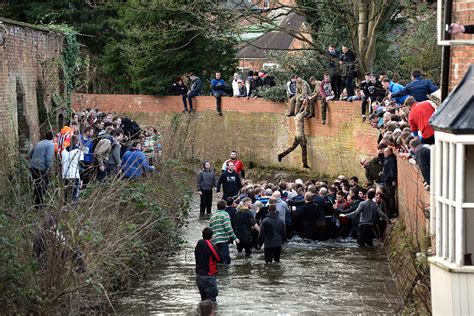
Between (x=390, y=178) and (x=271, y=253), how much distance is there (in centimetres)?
414

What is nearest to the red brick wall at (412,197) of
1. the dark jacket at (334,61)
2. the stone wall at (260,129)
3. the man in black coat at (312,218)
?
the man in black coat at (312,218)

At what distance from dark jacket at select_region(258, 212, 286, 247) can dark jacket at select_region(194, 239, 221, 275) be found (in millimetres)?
4425

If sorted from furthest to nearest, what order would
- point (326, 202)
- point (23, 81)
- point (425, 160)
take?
point (326, 202) → point (23, 81) → point (425, 160)

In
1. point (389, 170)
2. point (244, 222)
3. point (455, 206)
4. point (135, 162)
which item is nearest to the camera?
point (455, 206)

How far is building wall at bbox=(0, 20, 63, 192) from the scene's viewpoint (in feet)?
77.6

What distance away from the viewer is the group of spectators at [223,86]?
43500 mm

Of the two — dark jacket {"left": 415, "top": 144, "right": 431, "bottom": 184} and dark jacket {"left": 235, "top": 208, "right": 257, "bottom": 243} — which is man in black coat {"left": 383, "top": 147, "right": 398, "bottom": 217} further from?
dark jacket {"left": 415, "top": 144, "right": 431, "bottom": 184}

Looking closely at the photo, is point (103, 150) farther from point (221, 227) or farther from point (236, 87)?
point (236, 87)

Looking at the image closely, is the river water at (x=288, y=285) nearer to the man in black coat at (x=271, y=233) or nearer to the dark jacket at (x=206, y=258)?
the man in black coat at (x=271, y=233)

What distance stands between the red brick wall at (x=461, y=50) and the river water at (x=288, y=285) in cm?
392

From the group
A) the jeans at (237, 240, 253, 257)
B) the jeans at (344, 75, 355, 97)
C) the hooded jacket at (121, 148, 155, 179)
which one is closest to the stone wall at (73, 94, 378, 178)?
the jeans at (344, 75, 355, 97)

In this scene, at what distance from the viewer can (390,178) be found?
2633 cm

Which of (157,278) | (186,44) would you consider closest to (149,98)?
(186,44)

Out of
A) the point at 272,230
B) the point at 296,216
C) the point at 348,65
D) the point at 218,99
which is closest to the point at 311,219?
the point at 296,216
